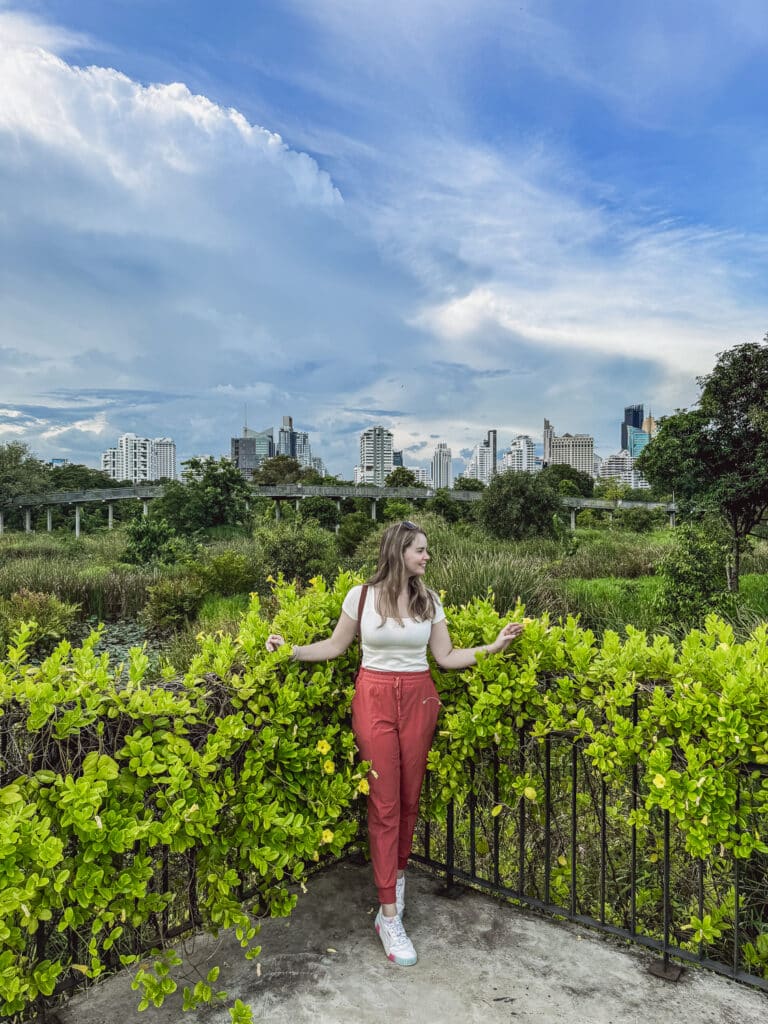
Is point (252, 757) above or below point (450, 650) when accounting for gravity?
below

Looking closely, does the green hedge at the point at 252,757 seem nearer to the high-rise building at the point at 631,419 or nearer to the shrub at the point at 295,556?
the shrub at the point at 295,556

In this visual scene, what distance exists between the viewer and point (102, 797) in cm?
184

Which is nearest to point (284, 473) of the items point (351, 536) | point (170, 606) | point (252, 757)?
point (351, 536)

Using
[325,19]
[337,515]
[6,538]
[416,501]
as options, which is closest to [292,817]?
[325,19]

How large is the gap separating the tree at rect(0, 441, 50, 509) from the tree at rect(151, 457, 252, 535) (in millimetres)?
15900

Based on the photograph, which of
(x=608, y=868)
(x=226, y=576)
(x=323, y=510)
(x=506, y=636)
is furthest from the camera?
(x=323, y=510)

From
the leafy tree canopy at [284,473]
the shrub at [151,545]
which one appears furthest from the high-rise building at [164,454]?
the shrub at [151,545]

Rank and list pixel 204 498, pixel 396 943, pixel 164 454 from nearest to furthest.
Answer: pixel 396 943, pixel 204 498, pixel 164 454

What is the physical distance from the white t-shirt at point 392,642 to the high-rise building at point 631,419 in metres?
191

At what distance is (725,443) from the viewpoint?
45.0ft

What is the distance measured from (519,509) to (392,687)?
17.0m

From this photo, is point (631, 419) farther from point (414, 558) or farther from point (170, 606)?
point (414, 558)

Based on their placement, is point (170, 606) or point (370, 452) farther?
point (370, 452)

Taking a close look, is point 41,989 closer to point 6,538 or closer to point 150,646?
point 150,646
